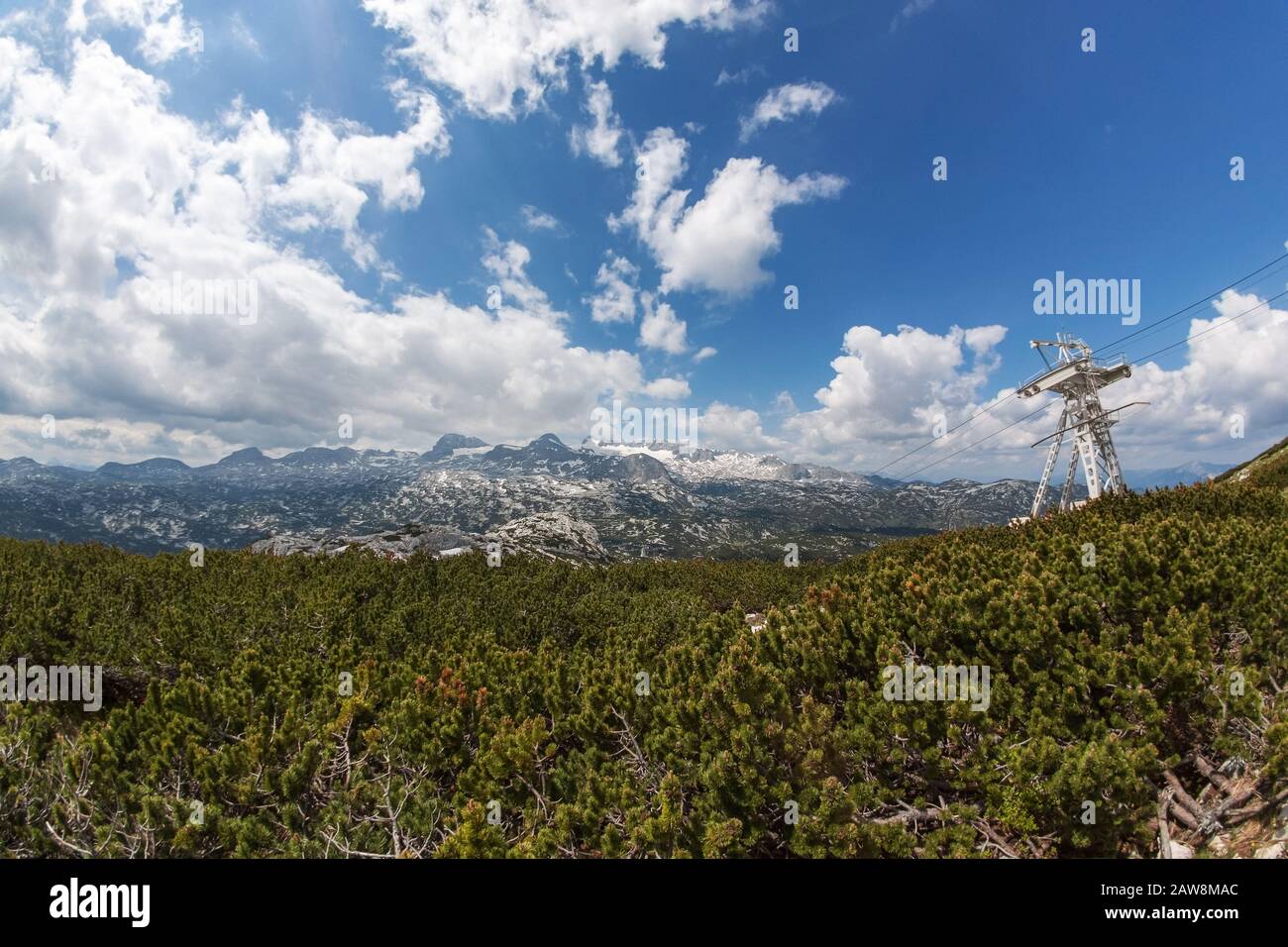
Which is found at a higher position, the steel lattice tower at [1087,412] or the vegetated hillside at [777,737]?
the steel lattice tower at [1087,412]

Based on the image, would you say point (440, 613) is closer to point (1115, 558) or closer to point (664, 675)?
point (664, 675)

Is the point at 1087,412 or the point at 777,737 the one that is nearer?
the point at 777,737

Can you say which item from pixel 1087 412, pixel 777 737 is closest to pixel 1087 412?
pixel 1087 412

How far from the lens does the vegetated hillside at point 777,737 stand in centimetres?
772

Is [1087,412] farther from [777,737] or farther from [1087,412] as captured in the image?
[777,737]

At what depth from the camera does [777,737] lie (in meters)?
9.12

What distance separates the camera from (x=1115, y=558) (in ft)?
35.9

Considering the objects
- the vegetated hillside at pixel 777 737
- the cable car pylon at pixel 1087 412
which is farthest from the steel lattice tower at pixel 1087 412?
the vegetated hillside at pixel 777 737

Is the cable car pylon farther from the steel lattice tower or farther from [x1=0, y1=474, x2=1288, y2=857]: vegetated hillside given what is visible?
[x1=0, y1=474, x2=1288, y2=857]: vegetated hillside

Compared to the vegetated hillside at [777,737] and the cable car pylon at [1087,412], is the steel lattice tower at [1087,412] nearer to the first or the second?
the cable car pylon at [1087,412]

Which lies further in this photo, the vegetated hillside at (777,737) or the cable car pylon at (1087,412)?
the cable car pylon at (1087,412)

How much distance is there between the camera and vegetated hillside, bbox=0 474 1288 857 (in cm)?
772
